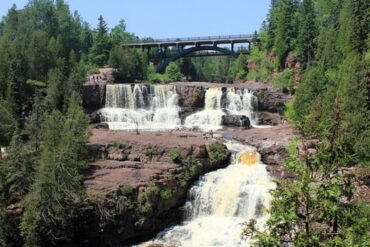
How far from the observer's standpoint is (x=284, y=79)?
262 ft

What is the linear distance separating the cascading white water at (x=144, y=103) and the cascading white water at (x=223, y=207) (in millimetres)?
24198

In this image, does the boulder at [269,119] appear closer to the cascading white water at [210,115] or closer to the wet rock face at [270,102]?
the wet rock face at [270,102]

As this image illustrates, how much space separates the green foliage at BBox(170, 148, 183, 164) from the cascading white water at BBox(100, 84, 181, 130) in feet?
76.4

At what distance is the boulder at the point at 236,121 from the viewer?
62.8 metres

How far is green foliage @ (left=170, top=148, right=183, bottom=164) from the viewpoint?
42.7 meters

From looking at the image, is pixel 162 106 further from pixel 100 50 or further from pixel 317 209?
pixel 317 209

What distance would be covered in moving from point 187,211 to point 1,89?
3112 cm

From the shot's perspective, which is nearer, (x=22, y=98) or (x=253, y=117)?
(x=22, y=98)

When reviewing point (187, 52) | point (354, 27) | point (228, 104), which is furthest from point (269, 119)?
point (187, 52)

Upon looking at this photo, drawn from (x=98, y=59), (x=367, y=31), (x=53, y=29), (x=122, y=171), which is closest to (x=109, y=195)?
(x=122, y=171)

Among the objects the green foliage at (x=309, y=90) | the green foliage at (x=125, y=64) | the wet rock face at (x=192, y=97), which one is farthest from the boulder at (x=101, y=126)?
the green foliage at (x=125, y=64)

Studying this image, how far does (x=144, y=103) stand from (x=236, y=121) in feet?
46.0

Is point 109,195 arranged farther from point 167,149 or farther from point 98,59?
point 98,59

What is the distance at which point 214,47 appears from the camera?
11162cm
